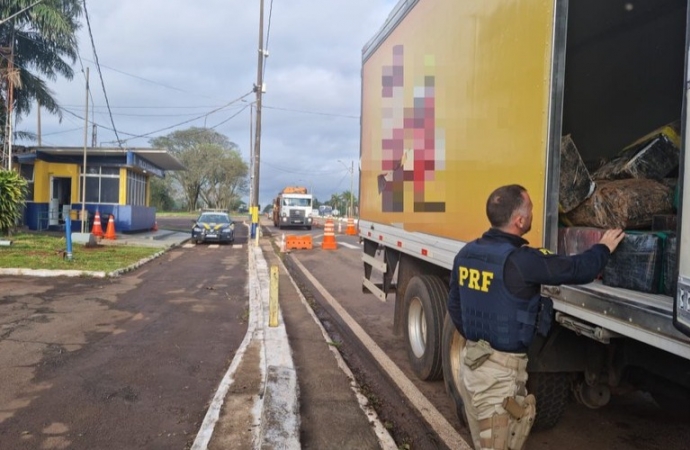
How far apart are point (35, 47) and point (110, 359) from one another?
2126cm

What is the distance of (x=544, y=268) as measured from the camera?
251 centimetres

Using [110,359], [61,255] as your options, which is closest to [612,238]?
[110,359]

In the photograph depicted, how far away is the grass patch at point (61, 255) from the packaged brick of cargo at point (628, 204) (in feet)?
37.6

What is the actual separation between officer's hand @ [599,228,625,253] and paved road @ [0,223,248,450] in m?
3.13

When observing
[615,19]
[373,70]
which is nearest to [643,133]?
[615,19]

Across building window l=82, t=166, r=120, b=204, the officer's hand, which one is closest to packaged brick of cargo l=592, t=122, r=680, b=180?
the officer's hand

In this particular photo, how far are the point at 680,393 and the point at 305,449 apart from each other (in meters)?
2.41

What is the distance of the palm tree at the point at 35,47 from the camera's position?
19.9 meters

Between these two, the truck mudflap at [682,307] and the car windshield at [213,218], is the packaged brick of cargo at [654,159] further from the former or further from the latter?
the car windshield at [213,218]

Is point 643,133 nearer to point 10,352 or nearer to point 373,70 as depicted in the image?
point 373,70

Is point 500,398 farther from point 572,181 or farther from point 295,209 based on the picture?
point 295,209

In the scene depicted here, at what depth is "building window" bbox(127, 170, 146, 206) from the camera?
26.0 meters

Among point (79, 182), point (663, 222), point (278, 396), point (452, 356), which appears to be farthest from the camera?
point (79, 182)

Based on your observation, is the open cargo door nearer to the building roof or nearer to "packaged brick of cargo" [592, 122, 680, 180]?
"packaged brick of cargo" [592, 122, 680, 180]
